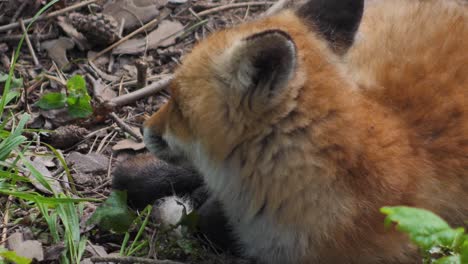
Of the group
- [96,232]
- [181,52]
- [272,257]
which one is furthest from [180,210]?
[181,52]

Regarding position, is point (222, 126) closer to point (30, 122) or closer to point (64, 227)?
point (64, 227)

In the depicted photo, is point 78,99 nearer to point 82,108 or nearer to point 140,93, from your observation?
point 82,108

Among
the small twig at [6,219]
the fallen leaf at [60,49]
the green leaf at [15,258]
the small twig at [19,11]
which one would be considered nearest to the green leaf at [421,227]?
the green leaf at [15,258]

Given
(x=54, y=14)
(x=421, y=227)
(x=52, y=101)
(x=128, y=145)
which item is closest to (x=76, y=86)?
(x=52, y=101)

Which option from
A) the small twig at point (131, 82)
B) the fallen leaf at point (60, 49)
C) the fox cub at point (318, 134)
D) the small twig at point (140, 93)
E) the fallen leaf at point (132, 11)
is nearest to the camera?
the fox cub at point (318, 134)

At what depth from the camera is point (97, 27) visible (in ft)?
22.6

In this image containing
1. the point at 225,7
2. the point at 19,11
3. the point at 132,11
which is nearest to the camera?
the point at 19,11

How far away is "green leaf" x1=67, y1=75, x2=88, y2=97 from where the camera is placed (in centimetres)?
612

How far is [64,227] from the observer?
4918 millimetres

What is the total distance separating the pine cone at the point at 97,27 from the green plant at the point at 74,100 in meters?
0.91

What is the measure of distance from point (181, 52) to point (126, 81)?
0.66 metres

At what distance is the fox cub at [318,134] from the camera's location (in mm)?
3988

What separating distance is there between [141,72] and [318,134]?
2.87 metres

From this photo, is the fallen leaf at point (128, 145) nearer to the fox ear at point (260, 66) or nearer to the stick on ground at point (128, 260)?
the stick on ground at point (128, 260)
